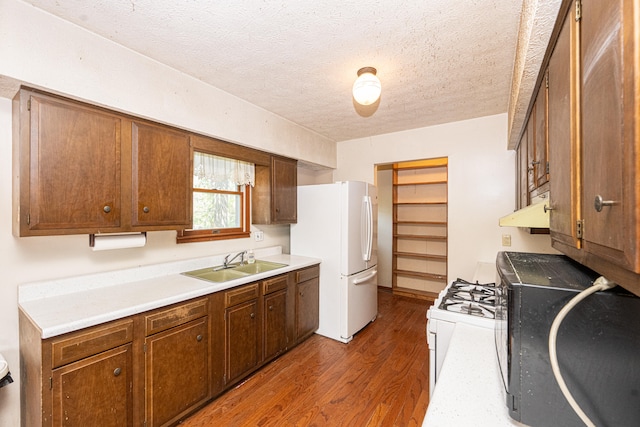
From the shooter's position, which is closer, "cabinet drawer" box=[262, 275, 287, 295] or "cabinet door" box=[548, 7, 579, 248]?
"cabinet door" box=[548, 7, 579, 248]

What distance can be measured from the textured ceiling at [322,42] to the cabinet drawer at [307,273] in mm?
1672

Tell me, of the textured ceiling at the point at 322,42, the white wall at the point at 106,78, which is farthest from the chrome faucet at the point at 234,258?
the textured ceiling at the point at 322,42

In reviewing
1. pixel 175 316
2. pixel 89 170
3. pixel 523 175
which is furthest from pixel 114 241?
pixel 523 175

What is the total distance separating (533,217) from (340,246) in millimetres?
1951

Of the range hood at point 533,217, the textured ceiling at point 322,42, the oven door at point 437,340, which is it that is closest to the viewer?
the range hood at point 533,217

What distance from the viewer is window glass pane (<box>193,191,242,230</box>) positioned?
267cm

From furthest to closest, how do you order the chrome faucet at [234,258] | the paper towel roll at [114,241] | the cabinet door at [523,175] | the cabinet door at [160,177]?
1. the chrome faucet at [234,258]
2. the cabinet door at [523,175]
3. the cabinet door at [160,177]
4. the paper towel roll at [114,241]

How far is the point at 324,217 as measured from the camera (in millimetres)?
3123

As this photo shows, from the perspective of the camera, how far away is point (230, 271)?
268cm

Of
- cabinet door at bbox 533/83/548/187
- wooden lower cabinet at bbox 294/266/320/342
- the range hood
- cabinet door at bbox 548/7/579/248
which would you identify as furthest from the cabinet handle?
wooden lower cabinet at bbox 294/266/320/342

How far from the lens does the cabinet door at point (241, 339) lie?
2154 millimetres

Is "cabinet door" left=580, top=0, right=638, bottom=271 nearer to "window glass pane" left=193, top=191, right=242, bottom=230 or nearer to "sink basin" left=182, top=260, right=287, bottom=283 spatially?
"sink basin" left=182, top=260, right=287, bottom=283

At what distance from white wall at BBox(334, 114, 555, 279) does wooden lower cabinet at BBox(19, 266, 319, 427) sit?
85.6 inches

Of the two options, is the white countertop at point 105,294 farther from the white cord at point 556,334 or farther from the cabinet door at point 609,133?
the cabinet door at point 609,133
